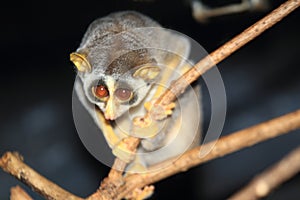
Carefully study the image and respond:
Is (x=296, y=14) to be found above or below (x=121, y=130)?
above

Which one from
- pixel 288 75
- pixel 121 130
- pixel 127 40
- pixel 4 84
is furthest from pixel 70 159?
pixel 288 75

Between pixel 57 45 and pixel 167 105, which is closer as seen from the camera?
pixel 167 105

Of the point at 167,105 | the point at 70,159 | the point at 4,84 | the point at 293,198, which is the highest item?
the point at 4,84

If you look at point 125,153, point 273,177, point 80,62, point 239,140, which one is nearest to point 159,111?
point 125,153

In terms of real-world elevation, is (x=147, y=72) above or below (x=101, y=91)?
above

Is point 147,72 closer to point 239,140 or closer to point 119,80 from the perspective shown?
point 119,80

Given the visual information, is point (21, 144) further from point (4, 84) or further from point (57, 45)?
point (57, 45)

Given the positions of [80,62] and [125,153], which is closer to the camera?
[125,153]

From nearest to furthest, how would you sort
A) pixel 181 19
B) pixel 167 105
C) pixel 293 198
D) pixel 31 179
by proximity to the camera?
pixel 31 179
pixel 167 105
pixel 293 198
pixel 181 19

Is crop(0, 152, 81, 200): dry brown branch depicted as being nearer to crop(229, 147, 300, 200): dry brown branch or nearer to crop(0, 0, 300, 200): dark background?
crop(229, 147, 300, 200): dry brown branch
